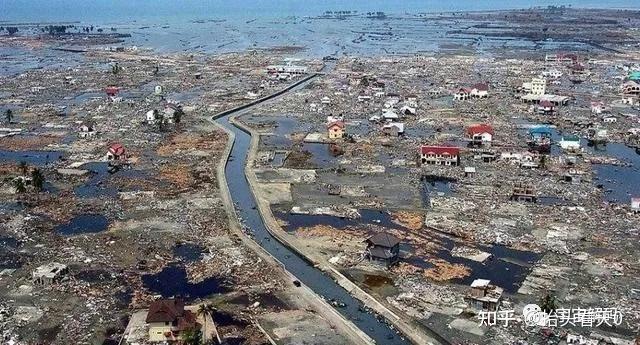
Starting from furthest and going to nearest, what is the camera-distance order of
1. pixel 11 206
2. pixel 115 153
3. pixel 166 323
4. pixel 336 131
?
pixel 336 131 → pixel 115 153 → pixel 11 206 → pixel 166 323

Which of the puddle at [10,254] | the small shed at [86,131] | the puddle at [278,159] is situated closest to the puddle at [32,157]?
the small shed at [86,131]

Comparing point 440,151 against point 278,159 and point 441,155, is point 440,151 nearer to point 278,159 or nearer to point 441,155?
point 441,155

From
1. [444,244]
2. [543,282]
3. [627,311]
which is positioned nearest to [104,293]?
[444,244]

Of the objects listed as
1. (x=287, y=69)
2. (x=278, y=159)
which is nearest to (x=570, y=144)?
(x=278, y=159)

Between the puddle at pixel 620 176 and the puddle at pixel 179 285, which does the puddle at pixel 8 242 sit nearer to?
the puddle at pixel 179 285

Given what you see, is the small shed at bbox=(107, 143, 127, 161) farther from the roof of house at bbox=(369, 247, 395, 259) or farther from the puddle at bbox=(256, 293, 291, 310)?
the roof of house at bbox=(369, 247, 395, 259)

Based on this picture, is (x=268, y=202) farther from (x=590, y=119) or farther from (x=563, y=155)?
(x=590, y=119)
